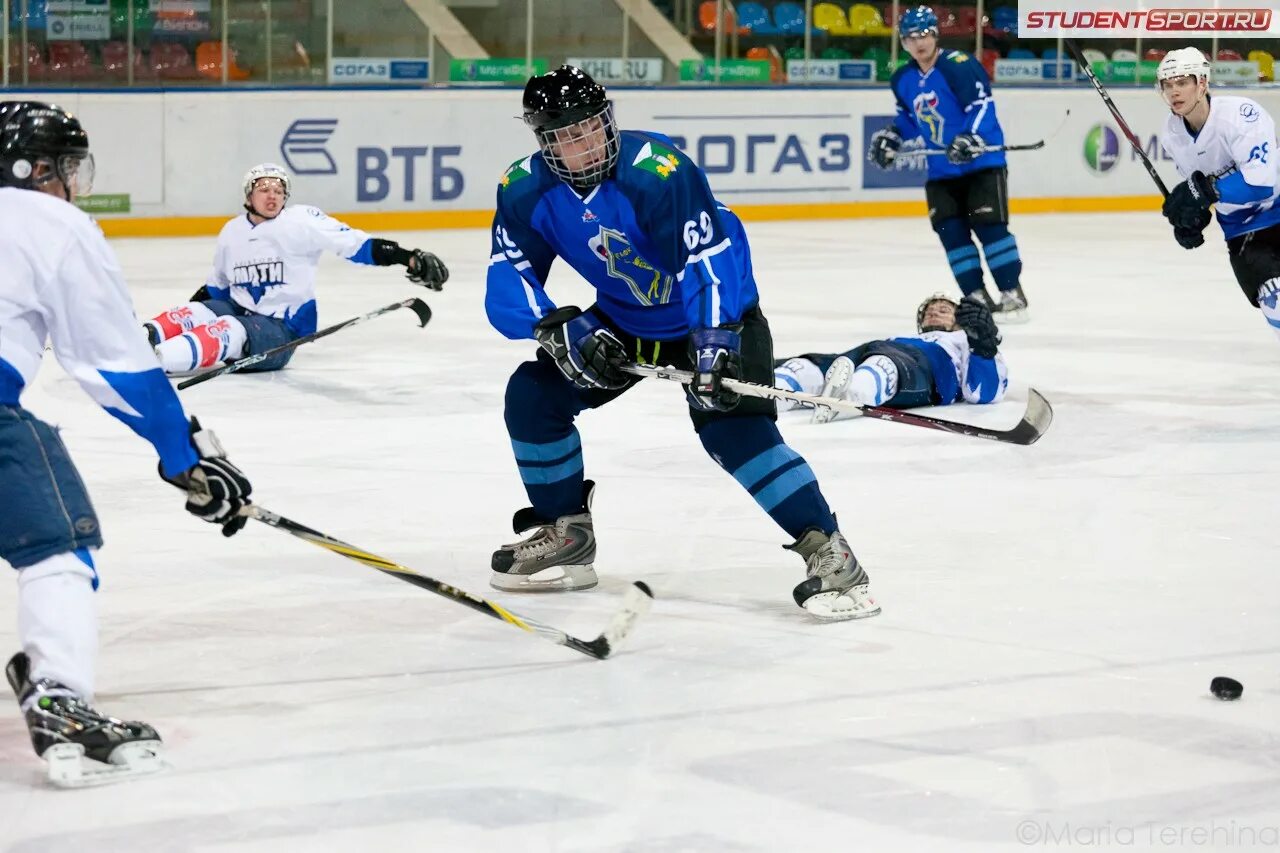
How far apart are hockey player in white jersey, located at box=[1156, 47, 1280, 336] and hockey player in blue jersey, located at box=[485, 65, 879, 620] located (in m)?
2.20

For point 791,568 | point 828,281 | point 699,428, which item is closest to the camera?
point 699,428

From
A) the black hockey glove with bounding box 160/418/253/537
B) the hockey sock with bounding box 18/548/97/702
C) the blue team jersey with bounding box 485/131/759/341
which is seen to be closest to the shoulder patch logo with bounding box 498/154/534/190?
the blue team jersey with bounding box 485/131/759/341

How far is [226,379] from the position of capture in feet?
19.7

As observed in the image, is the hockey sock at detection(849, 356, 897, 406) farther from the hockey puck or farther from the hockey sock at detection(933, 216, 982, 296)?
the hockey sock at detection(933, 216, 982, 296)

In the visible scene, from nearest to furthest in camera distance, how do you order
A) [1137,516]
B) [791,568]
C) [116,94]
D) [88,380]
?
[88,380]
[791,568]
[1137,516]
[116,94]

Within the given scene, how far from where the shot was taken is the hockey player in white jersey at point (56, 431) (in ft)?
8.26

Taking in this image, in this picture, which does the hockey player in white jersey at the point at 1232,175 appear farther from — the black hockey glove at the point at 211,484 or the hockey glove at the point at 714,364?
the black hockey glove at the point at 211,484

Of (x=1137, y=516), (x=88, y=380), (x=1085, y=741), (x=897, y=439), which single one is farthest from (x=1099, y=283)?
(x=88, y=380)

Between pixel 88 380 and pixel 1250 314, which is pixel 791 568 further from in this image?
pixel 1250 314

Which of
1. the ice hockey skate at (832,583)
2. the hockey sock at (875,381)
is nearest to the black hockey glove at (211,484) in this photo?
the ice hockey skate at (832,583)

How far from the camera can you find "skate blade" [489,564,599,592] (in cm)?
362

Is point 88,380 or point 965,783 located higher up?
point 88,380

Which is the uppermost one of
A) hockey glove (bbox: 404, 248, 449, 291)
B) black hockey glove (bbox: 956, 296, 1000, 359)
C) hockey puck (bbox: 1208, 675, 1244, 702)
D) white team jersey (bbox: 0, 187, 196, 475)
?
white team jersey (bbox: 0, 187, 196, 475)

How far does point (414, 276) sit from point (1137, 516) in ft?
7.80
